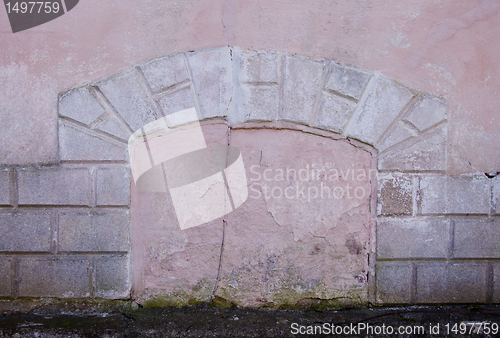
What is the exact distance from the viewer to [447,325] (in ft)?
7.74

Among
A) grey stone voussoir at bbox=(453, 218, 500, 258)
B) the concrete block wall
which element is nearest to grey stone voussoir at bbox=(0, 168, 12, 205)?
the concrete block wall

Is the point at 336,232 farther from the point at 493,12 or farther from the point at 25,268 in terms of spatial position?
the point at 25,268

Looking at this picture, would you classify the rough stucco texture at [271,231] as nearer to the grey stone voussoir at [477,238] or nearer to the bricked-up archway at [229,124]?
the bricked-up archway at [229,124]

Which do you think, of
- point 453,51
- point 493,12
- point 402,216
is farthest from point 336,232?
point 493,12

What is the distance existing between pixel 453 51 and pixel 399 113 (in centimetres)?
62

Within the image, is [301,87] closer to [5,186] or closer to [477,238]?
[477,238]

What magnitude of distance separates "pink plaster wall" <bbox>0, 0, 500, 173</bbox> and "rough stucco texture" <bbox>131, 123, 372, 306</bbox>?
696 mm

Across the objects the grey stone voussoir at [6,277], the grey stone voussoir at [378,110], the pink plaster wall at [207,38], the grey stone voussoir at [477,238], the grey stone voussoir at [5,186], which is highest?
the pink plaster wall at [207,38]

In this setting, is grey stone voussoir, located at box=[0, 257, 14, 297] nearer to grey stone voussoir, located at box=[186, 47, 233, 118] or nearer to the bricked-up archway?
the bricked-up archway

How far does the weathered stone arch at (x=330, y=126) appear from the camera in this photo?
2453mm

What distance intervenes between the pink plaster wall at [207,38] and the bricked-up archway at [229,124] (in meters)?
0.11

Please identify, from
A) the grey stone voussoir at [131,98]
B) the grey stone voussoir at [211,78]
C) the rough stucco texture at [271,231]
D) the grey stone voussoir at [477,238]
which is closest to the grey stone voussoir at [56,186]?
the rough stucco texture at [271,231]

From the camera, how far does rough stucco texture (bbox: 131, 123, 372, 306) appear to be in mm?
2531

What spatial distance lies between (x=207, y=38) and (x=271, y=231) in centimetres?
153
